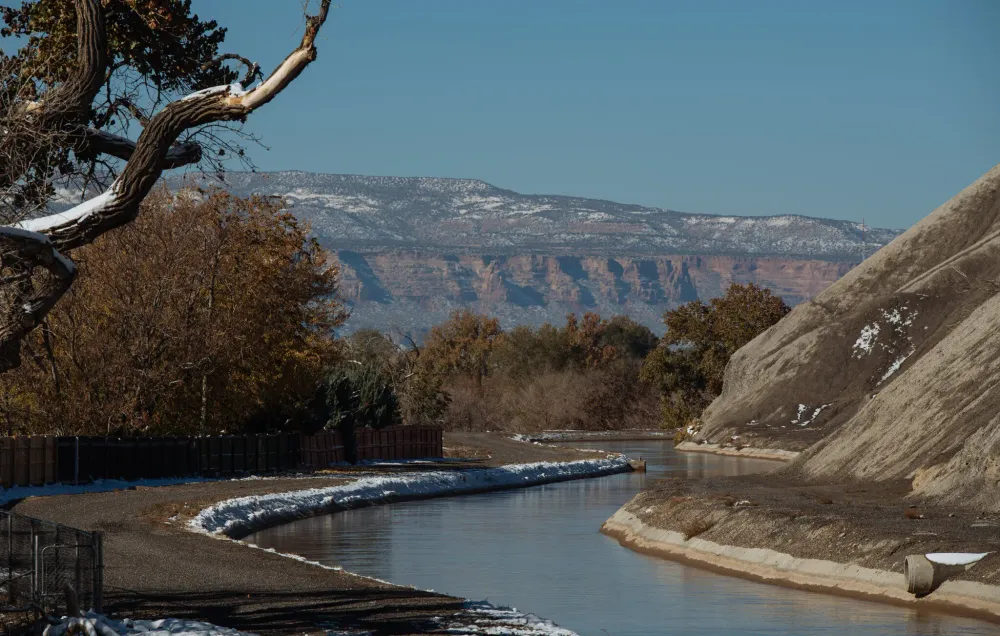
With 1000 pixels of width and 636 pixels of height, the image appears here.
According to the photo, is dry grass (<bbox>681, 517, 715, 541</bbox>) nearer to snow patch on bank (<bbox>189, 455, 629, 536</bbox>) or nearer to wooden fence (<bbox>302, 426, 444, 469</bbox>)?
snow patch on bank (<bbox>189, 455, 629, 536</bbox>)

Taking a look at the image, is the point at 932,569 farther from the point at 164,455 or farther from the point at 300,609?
the point at 164,455

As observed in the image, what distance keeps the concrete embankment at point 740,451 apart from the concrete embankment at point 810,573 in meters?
32.1

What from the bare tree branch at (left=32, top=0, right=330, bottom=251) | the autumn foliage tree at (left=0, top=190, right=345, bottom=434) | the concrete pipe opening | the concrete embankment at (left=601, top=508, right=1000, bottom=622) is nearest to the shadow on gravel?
the bare tree branch at (left=32, top=0, right=330, bottom=251)

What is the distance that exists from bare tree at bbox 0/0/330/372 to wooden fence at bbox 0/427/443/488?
87.8ft

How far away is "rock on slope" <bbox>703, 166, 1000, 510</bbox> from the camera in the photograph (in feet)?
122

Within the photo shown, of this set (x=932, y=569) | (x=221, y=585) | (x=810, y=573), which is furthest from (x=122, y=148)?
(x=810, y=573)

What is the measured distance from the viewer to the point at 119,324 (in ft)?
159

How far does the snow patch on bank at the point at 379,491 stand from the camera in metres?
A: 35.8

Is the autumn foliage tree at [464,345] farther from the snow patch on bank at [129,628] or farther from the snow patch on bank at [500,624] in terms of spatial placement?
the snow patch on bank at [129,628]

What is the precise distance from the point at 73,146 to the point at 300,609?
6724mm

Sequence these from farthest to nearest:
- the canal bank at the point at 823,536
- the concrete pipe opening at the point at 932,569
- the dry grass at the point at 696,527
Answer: the dry grass at the point at 696,527, the canal bank at the point at 823,536, the concrete pipe opening at the point at 932,569

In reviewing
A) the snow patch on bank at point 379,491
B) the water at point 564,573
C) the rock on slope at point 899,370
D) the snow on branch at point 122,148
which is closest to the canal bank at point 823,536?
the water at point 564,573

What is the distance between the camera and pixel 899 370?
7094 centimetres

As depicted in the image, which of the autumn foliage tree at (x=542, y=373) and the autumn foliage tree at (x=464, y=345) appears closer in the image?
the autumn foliage tree at (x=542, y=373)
